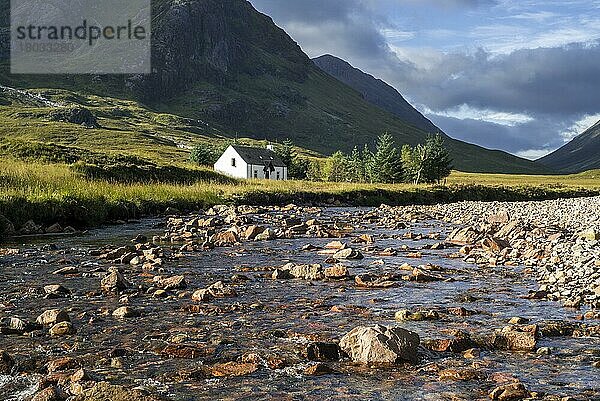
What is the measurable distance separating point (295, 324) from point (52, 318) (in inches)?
199

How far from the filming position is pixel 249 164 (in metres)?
111

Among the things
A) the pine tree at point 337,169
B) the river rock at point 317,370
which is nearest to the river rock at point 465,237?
the river rock at point 317,370

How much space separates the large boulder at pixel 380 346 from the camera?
977 cm

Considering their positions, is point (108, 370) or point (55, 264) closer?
point (108, 370)

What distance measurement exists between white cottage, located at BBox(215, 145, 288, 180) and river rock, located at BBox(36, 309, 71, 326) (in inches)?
3888

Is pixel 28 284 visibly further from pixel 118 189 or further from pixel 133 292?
pixel 118 189

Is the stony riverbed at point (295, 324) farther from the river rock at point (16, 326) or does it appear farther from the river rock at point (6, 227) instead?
the river rock at point (6, 227)

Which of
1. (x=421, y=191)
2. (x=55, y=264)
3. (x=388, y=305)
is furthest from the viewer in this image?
(x=421, y=191)

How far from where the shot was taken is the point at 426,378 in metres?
9.12

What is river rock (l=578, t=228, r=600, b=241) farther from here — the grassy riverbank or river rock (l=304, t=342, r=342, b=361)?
the grassy riverbank

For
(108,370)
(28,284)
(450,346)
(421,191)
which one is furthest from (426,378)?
(421,191)

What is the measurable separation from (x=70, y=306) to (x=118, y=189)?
28.6 metres

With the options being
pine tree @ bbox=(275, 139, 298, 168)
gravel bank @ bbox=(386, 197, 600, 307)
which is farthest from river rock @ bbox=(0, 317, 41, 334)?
pine tree @ bbox=(275, 139, 298, 168)

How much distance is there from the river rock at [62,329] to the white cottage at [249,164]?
99.5 metres
